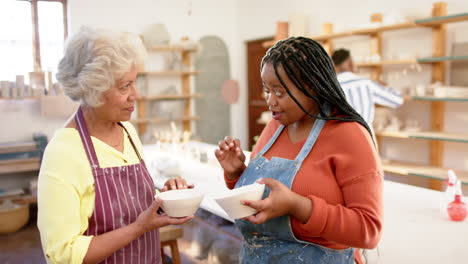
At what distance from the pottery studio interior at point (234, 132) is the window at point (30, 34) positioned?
2cm

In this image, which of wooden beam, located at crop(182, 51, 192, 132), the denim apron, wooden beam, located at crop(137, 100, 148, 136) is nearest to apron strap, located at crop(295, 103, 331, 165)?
the denim apron

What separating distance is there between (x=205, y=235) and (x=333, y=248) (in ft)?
9.54

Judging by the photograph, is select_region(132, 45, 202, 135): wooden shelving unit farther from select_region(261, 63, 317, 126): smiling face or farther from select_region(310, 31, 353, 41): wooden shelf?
select_region(261, 63, 317, 126): smiling face

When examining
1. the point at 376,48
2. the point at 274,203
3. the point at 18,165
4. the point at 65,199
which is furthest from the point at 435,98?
the point at 18,165

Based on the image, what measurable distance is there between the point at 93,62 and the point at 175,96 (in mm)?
5164

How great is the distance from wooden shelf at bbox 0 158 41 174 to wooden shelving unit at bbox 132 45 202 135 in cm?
153

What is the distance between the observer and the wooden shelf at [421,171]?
388 cm

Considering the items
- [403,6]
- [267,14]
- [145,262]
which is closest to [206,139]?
[267,14]

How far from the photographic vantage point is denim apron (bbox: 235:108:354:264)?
3.63ft

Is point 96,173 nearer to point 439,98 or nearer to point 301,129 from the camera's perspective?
point 301,129

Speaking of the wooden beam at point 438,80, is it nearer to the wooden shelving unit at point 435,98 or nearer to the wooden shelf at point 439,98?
the wooden shelving unit at point 435,98

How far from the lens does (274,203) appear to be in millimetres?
1005

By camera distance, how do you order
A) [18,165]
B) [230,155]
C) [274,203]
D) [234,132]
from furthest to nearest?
[234,132] → [18,165] → [230,155] → [274,203]

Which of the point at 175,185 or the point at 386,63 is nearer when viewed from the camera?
the point at 175,185
